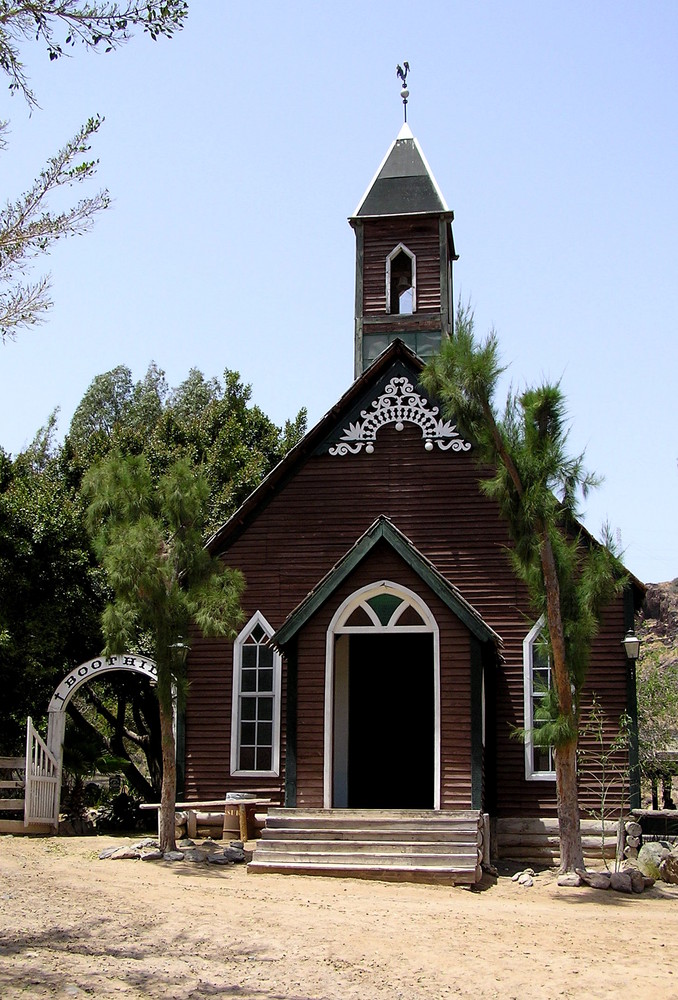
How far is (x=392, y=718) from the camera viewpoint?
19984 mm

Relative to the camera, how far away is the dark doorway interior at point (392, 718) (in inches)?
782

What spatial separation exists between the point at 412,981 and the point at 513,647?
918cm

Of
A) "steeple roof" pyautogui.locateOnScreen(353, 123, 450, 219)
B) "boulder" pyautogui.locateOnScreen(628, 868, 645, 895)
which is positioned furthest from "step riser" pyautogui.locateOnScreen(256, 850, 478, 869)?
"steeple roof" pyautogui.locateOnScreen(353, 123, 450, 219)

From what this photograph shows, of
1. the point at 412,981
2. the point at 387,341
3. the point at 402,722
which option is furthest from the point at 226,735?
the point at 412,981

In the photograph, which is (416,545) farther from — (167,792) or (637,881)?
(637,881)

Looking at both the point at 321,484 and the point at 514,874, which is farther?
the point at 321,484

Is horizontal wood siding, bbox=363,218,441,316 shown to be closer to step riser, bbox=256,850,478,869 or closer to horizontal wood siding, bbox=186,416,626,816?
horizontal wood siding, bbox=186,416,626,816

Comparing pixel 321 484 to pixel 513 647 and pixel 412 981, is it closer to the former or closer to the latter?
pixel 513 647

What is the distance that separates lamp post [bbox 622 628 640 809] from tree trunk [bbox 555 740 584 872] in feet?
8.28

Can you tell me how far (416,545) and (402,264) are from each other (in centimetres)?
618

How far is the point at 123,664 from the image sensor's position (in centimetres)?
1836

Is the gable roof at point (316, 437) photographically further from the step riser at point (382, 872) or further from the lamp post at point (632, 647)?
the step riser at point (382, 872)

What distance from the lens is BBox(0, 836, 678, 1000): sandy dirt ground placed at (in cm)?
898

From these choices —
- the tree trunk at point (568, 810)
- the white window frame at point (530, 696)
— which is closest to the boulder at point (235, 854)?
the tree trunk at point (568, 810)
